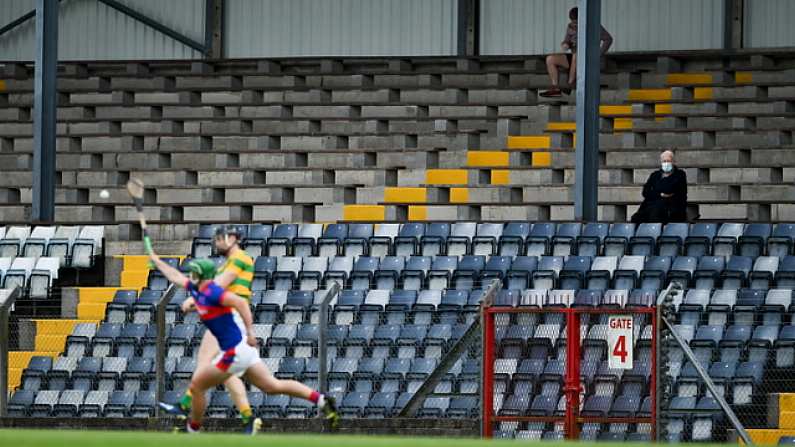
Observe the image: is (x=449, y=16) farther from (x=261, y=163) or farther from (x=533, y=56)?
(x=261, y=163)

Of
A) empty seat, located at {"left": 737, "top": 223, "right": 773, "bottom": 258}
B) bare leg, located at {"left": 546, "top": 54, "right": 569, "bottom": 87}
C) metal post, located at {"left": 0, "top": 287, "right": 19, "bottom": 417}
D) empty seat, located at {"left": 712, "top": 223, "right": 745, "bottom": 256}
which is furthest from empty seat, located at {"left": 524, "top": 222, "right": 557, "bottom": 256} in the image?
bare leg, located at {"left": 546, "top": 54, "right": 569, "bottom": 87}

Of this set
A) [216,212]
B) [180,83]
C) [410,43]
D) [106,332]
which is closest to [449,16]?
[410,43]

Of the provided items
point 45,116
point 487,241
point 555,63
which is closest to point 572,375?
point 487,241

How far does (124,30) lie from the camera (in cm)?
3100

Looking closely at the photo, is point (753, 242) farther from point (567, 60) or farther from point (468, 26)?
point (468, 26)

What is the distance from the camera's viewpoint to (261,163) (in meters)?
26.2

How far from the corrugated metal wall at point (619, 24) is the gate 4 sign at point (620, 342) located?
491 inches

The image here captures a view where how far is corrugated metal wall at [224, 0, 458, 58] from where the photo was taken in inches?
1168

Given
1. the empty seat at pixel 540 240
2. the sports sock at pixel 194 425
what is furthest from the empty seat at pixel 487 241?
the sports sock at pixel 194 425

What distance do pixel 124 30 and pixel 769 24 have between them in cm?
1081

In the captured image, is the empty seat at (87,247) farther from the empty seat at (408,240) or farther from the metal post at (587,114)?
the metal post at (587,114)

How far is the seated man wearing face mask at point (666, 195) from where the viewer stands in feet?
67.3

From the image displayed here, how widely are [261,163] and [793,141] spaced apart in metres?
7.45

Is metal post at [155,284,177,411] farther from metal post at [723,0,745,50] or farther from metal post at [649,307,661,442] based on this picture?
metal post at [723,0,745,50]
